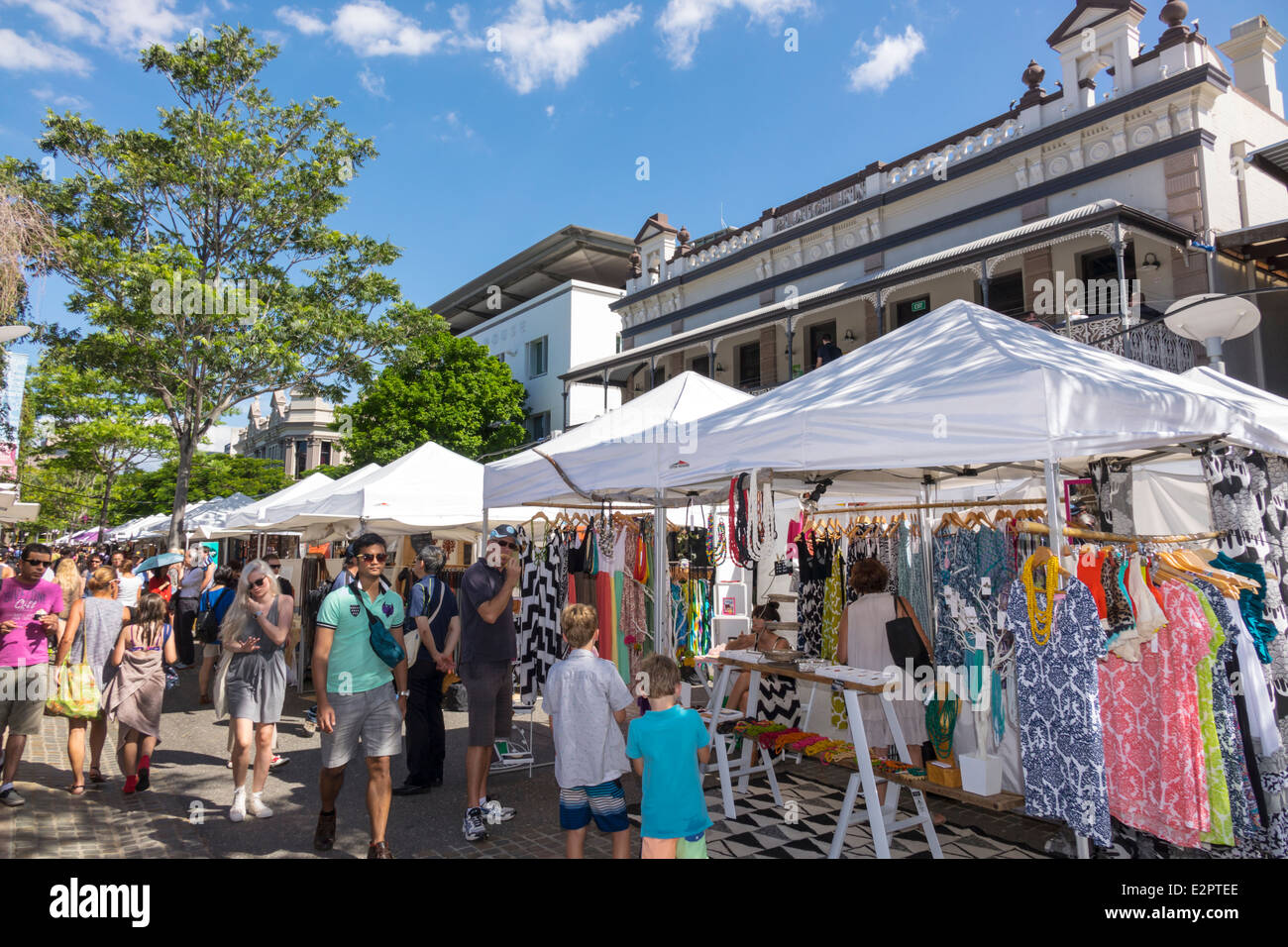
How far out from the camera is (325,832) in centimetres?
475

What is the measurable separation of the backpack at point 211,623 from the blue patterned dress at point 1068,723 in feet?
31.3

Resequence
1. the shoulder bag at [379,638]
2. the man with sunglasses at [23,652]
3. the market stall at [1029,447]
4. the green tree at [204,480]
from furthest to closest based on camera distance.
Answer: the green tree at [204,480] → the man with sunglasses at [23,652] → the shoulder bag at [379,638] → the market stall at [1029,447]

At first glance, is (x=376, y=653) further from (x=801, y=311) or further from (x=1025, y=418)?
(x=801, y=311)

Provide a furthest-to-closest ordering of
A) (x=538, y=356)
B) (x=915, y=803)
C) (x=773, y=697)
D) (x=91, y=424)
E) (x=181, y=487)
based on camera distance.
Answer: (x=538, y=356), (x=91, y=424), (x=181, y=487), (x=773, y=697), (x=915, y=803)

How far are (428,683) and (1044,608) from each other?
491cm

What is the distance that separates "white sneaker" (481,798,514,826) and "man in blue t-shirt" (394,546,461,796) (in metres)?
1.03

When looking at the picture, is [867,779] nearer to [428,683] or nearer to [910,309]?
[428,683]

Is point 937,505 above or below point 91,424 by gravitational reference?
below

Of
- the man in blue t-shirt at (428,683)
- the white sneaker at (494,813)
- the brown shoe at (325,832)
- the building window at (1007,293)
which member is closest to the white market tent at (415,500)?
the man in blue t-shirt at (428,683)

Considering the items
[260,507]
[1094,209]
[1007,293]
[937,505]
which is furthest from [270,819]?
[1007,293]

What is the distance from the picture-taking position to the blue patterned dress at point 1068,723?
11.7 ft

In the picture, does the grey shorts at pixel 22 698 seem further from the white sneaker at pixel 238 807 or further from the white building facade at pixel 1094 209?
the white building facade at pixel 1094 209

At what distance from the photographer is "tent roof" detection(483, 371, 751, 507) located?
5715 millimetres

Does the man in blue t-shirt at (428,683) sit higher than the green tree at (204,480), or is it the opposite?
the green tree at (204,480)
